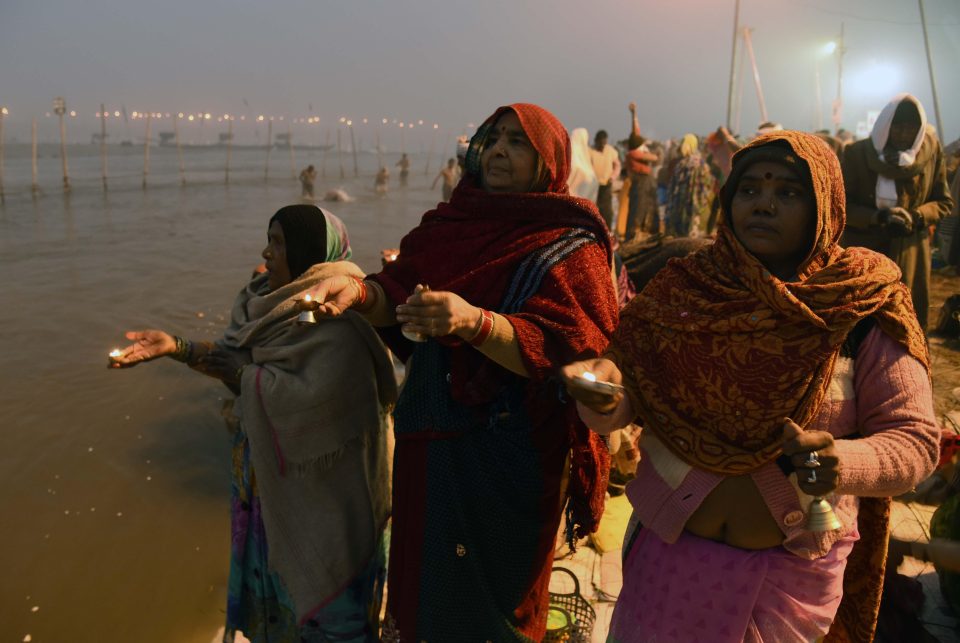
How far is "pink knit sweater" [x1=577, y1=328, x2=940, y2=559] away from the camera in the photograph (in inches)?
54.0

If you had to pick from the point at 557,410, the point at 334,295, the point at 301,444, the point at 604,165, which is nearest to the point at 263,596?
the point at 301,444

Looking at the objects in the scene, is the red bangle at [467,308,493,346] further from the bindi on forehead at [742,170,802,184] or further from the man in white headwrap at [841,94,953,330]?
the man in white headwrap at [841,94,953,330]

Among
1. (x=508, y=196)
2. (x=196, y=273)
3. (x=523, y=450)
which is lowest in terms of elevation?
(x=196, y=273)

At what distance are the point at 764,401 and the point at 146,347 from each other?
1971 millimetres

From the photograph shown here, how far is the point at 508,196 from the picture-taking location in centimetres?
194

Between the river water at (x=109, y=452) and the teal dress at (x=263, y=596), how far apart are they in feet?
4.22

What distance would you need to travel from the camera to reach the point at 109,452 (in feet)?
18.4

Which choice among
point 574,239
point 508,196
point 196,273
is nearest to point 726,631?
point 574,239

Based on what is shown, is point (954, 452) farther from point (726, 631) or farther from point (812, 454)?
point (812, 454)

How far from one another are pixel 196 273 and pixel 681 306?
12.6m

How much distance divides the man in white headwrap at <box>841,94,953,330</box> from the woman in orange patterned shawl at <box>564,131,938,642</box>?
2.55 meters

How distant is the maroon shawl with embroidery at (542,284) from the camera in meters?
1.81

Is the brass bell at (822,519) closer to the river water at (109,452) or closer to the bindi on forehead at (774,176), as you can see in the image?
the bindi on forehead at (774,176)

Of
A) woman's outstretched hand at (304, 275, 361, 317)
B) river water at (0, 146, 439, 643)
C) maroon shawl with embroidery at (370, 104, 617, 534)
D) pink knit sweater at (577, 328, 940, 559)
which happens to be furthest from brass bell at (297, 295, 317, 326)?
river water at (0, 146, 439, 643)
